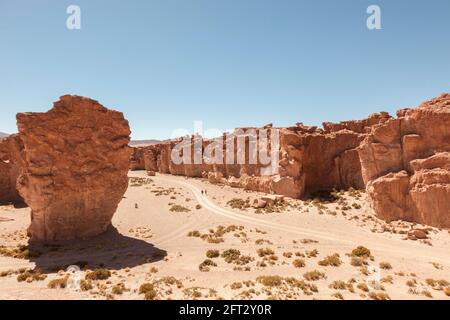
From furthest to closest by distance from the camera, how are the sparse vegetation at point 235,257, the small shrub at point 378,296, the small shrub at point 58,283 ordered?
the sparse vegetation at point 235,257 → the small shrub at point 58,283 → the small shrub at point 378,296

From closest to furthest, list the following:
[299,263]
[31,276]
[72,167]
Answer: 1. [31,276]
2. [299,263]
3. [72,167]

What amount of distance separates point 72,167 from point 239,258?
63.1ft

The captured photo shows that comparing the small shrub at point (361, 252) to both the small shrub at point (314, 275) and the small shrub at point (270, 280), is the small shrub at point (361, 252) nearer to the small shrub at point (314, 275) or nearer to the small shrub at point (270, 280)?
the small shrub at point (314, 275)

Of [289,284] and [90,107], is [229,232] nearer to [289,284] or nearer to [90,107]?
[289,284]

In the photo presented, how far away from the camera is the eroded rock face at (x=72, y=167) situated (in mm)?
27536

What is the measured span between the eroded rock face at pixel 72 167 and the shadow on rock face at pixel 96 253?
148 centimetres

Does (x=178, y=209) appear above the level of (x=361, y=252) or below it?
above

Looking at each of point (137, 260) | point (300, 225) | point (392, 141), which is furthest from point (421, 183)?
point (137, 260)

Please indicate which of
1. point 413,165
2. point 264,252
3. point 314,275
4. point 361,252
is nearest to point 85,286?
point 264,252

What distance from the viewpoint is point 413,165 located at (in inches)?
1289

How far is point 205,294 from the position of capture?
17.3m

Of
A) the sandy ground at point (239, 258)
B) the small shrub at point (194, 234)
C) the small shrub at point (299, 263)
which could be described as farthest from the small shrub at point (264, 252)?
the small shrub at point (194, 234)

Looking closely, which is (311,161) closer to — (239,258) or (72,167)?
(239,258)

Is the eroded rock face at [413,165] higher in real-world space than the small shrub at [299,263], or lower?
higher
